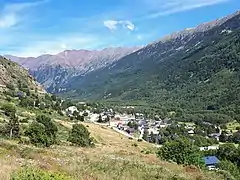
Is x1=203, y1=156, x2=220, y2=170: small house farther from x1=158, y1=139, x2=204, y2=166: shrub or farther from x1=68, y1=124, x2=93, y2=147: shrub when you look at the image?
x1=158, y1=139, x2=204, y2=166: shrub

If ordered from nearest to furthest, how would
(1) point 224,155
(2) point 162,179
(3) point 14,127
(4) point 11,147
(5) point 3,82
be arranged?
(2) point 162,179
(4) point 11,147
(3) point 14,127
(1) point 224,155
(5) point 3,82

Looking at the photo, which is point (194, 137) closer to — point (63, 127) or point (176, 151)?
point (63, 127)

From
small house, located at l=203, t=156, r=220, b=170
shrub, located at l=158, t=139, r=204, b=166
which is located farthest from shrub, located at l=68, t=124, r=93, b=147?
small house, located at l=203, t=156, r=220, b=170

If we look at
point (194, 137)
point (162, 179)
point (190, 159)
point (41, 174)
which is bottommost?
point (194, 137)

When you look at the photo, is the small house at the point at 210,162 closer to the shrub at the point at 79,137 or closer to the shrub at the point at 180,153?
the shrub at the point at 79,137

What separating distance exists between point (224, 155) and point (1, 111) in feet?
248

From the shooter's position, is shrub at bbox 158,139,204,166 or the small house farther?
the small house

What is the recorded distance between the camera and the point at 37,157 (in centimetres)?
2372

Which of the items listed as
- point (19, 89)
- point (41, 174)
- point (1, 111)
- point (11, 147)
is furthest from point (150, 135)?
point (41, 174)

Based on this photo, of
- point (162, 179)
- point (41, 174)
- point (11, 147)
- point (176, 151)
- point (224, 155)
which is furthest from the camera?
point (224, 155)

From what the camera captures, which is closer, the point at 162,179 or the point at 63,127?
the point at 162,179

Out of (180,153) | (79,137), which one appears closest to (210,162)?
(79,137)

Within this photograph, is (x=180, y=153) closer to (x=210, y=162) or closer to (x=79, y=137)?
(x=79, y=137)

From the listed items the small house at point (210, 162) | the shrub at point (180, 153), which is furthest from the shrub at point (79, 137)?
the small house at point (210, 162)
